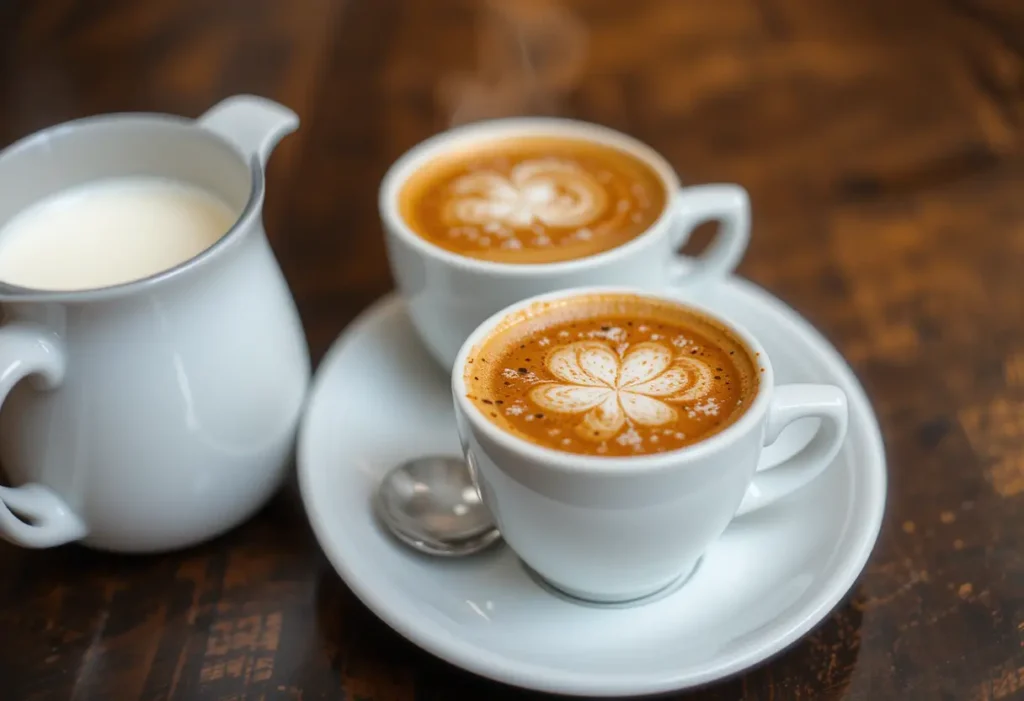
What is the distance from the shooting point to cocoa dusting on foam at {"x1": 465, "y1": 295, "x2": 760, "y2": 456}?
763 millimetres

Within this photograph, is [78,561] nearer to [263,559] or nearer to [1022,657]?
[263,559]

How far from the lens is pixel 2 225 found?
92 cm

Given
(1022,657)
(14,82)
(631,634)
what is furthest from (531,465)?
(14,82)

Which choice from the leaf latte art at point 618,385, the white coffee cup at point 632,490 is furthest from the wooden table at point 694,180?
the leaf latte art at point 618,385

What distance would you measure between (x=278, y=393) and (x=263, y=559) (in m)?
0.15

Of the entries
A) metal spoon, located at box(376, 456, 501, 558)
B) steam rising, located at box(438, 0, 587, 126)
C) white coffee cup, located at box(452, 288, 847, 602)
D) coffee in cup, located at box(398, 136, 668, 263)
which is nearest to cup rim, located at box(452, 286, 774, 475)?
white coffee cup, located at box(452, 288, 847, 602)

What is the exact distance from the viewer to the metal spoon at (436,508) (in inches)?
34.2

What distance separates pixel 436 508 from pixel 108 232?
399 mm

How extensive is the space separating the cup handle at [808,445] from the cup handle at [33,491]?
22.2 inches

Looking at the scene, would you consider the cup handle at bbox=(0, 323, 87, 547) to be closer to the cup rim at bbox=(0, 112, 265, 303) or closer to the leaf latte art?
the cup rim at bbox=(0, 112, 265, 303)

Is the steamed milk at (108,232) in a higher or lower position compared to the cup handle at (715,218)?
higher

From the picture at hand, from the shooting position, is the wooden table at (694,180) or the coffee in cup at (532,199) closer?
the wooden table at (694,180)

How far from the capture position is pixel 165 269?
86cm

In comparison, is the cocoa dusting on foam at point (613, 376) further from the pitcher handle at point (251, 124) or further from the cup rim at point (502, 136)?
the pitcher handle at point (251, 124)
